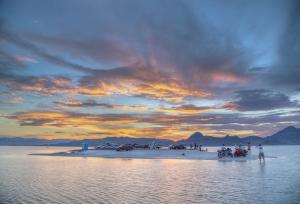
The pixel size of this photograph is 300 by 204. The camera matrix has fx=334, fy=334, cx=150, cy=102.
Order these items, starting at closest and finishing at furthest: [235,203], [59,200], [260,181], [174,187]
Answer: [235,203] < [59,200] < [174,187] < [260,181]

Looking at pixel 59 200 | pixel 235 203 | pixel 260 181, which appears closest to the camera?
pixel 235 203

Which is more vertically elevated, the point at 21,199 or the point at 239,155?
the point at 239,155

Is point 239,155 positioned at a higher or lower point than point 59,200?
higher

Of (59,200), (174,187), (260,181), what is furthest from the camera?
(260,181)

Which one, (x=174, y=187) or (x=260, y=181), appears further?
(x=260, y=181)

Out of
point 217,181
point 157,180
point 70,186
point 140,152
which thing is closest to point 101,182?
point 70,186

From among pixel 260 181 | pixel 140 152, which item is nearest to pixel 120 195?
pixel 260 181

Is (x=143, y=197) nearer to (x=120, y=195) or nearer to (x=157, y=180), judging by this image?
(x=120, y=195)

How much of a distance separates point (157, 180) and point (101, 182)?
18.7 feet

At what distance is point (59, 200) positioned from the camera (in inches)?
954

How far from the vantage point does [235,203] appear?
22.0m

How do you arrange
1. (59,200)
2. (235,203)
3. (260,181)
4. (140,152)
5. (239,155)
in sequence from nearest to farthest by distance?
1. (235,203)
2. (59,200)
3. (260,181)
4. (239,155)
5. (140,152)

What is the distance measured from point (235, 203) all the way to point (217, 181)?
1080cm

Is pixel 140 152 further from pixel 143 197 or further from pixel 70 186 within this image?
pixel 143 197
